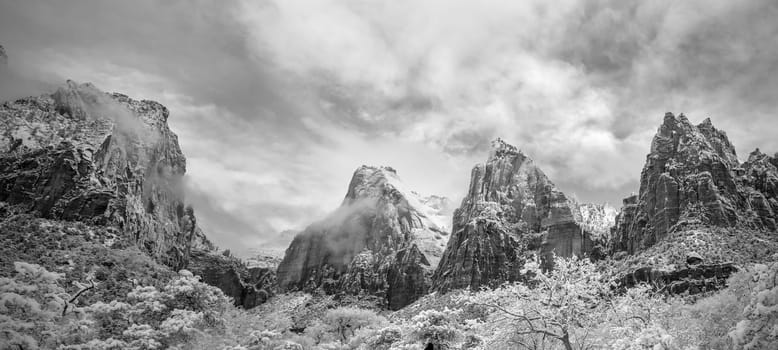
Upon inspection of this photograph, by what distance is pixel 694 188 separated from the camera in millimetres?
162250

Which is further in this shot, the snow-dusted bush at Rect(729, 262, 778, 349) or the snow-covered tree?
the snow-covered tree

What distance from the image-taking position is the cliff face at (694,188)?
507 feet

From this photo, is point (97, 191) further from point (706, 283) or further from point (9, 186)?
point (706, 283)

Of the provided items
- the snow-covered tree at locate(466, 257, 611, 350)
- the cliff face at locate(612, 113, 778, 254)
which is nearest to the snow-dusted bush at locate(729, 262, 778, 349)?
the snow-covered tree at locate(466, 257, 611, 350)

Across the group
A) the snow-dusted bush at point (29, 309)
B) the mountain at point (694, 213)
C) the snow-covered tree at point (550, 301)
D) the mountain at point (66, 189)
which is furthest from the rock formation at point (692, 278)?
the snow-dusted bush at point (29, 309)

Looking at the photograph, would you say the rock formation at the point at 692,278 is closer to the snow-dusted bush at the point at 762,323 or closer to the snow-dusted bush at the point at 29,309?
the snow-dusted bush at the point at 762,323

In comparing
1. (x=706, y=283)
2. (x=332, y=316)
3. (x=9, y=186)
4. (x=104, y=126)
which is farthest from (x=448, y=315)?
(x=104, y=126)

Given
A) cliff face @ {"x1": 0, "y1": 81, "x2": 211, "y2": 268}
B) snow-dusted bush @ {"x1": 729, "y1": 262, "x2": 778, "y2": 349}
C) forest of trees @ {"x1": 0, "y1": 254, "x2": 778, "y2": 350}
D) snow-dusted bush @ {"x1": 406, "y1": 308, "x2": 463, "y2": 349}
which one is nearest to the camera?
snow-dusted bush @ {"x1": 729, "y1": 262, "x2": 778, "y2": 349}

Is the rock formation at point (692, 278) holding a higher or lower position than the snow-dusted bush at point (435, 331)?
higher

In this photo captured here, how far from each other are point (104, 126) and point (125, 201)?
104 ft

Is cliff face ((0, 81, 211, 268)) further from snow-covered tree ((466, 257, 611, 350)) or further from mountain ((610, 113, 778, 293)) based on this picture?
mountain ((610, 113, 778, 293))

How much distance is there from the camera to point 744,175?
17400cm

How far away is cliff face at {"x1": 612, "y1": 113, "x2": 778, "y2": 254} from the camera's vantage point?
154500 mm

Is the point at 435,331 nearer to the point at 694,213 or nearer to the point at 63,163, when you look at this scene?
the point at 694,213
